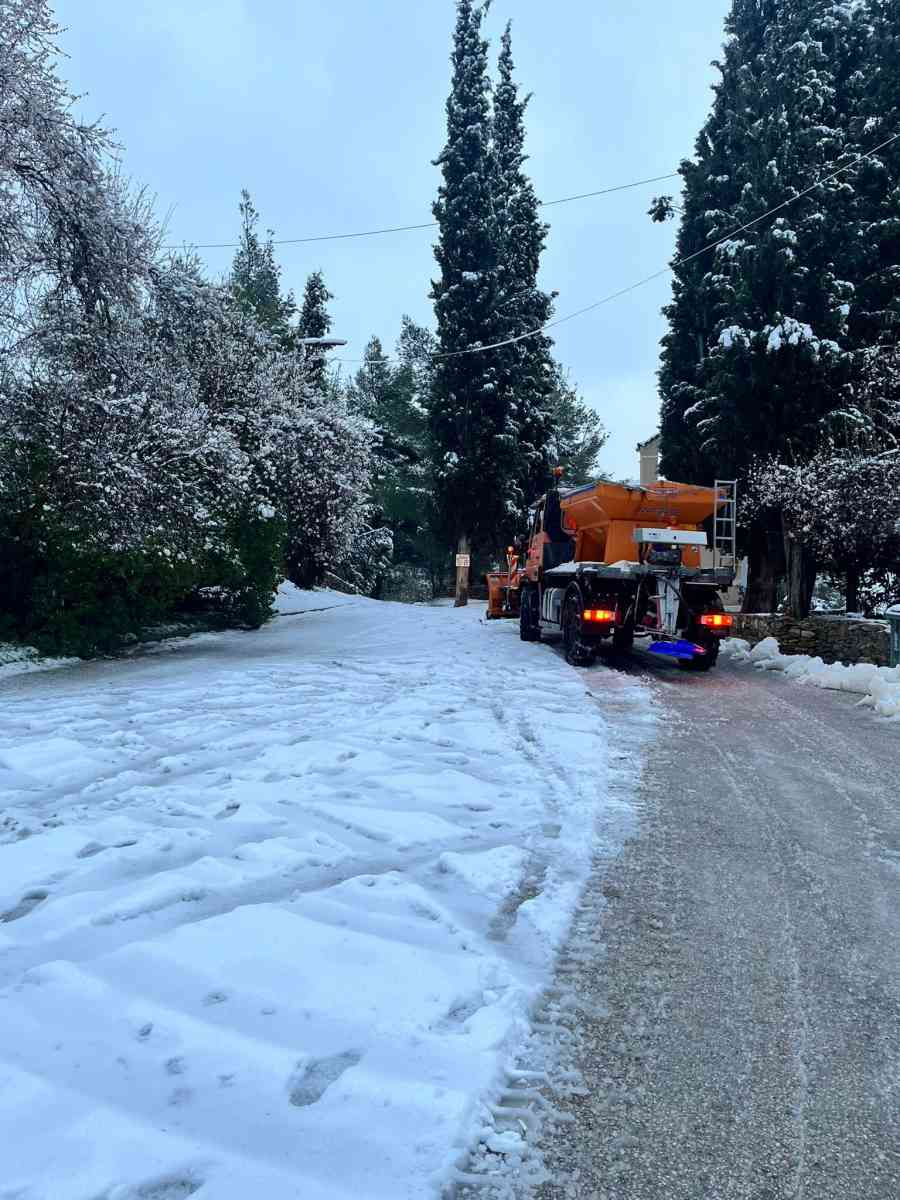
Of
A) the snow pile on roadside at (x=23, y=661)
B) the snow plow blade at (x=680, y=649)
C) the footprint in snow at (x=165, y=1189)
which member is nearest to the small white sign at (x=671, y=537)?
the snow plow blade at (x=680, y=649)

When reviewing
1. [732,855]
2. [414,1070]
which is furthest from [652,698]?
[414,1070]

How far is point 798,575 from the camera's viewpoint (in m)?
16.4

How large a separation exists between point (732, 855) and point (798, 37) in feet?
66.1

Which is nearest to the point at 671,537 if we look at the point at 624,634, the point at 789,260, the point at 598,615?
the point at 598,615

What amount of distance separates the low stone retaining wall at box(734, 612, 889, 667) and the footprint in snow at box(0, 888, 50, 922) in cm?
1268

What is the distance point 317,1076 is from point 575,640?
1100 cm

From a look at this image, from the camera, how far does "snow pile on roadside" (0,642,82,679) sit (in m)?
11.2

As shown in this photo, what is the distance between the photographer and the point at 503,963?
3322 millimetres

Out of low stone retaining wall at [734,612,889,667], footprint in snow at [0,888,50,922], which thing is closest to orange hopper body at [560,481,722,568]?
low stone retaining wall at [734,612,889,667]

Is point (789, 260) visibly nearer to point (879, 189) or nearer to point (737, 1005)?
point (879, 189)

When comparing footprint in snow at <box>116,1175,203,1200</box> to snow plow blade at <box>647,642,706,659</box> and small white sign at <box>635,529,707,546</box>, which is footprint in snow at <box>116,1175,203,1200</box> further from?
small white sign at <box>635,529,707,546</box>

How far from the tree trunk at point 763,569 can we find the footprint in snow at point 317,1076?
59.7 ft

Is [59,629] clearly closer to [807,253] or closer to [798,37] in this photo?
[807,253]

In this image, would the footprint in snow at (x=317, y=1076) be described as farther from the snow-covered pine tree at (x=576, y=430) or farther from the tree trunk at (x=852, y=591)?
the snow-covered pine tree at (x=576, y=430)
